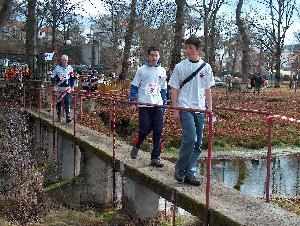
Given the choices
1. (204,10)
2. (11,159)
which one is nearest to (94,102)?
(11,159)

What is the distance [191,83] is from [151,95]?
152 cm

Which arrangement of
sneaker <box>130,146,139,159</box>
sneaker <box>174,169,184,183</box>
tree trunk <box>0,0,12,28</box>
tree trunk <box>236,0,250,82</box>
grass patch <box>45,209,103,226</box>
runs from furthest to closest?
tree trunk <box>236,0,250,82</box> → tree trunk <box>0,0,12,28</box> → sneaker <box>130,146,139,159</box> → grass patch <box>45,209,103,226</box> → sneaker <box>174,169,184,183</box>

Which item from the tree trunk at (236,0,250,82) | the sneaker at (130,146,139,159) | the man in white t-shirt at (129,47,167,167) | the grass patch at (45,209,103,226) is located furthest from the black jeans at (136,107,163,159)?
the tree trunk at (236,0,250,82)

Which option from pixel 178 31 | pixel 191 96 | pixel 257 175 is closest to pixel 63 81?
pixel 257 175

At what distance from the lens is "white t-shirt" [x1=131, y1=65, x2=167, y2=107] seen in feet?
25.5

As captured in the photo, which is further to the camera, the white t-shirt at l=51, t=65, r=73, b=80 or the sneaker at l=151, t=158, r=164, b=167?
the white t-shirt at l=51, t=65, r=73, b=80

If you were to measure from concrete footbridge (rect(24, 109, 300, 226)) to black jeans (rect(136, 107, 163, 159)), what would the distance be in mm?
385

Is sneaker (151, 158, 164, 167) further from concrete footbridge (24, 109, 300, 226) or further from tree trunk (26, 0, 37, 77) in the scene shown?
tree trunk (26, 0, 37, 77)

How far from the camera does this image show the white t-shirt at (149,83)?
7.77 m

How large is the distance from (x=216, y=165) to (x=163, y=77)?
8095 millimetres

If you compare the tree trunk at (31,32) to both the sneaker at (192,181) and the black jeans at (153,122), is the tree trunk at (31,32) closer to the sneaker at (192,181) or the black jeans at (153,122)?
the black jeans at (153,122)

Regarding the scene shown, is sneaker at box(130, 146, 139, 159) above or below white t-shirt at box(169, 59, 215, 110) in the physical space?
below

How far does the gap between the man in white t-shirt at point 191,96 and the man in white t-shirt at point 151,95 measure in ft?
4.01

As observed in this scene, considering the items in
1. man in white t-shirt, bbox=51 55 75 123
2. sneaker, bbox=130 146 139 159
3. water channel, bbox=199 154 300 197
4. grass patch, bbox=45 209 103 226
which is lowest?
water channel, bbox=199 154 300 197
